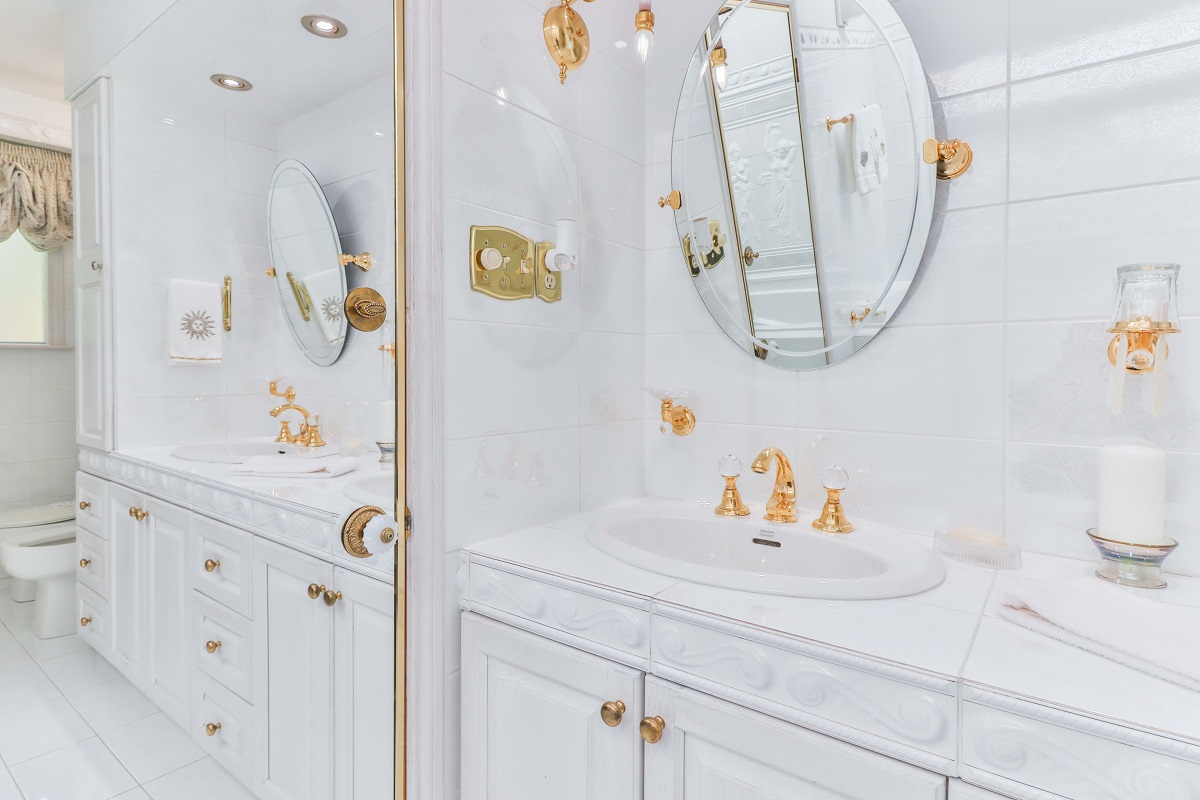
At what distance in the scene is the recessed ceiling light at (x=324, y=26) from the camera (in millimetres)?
879

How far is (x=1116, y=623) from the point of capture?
74 cm

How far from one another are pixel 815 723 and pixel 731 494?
59 cm

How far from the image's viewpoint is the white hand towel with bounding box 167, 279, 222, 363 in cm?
79

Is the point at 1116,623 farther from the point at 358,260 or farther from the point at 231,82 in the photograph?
the point at 231,82

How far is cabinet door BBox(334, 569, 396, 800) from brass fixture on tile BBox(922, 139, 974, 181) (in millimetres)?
1206

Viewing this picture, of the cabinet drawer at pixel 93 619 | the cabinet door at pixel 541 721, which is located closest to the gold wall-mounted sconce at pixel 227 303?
the cabinet drawer at pixel 93 619

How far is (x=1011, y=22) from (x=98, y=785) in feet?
5.79

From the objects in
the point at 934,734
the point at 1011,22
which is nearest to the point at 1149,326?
the point at 1011,22

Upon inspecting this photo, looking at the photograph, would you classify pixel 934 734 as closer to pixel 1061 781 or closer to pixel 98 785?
pixel 1061 781

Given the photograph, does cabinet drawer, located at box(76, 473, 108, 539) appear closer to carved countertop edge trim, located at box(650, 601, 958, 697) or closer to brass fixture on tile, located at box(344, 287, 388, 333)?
brass fixture on tile, located at box(344, 287, 388, 333)

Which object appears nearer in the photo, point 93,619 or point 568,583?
point 93,619

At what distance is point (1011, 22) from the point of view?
110 cm

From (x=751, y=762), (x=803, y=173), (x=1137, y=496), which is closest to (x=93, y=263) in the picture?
(x=751, y=762)

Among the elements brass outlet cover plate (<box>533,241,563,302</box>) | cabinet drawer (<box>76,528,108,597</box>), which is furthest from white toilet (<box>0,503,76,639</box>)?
brass outlet cover plate (<box>533,241,563,302</box>)
